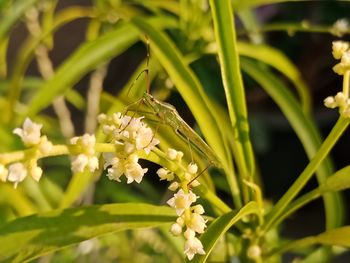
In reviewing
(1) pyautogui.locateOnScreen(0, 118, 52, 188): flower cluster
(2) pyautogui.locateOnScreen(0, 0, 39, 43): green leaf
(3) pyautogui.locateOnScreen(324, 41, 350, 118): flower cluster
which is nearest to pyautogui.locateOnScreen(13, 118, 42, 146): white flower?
(1) pyautogui.locateOnScreen(0, 118, 52, 188): flower cluster

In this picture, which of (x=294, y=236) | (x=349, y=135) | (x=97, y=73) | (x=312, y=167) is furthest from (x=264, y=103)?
(x=312, y=167)

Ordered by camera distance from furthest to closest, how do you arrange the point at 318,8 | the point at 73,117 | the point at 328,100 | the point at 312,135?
the point at 73,117 < the point at 318,8 < the point at 312,135 < the point at 328,100

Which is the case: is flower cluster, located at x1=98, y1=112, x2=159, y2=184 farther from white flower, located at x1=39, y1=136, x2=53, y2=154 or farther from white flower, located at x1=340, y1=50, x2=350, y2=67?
white flower, located at x1=340, y1=50, x2=350, y2=67

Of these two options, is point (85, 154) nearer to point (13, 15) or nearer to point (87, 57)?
point (87, 57)

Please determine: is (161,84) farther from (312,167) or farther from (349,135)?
(349,135)

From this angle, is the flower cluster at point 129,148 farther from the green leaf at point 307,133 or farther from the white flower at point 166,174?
the green leaf at point 307,133

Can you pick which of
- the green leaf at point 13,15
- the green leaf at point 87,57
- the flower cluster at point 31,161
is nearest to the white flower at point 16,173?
the flower cluster at point 31,161
